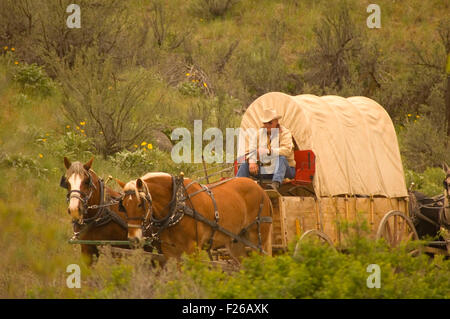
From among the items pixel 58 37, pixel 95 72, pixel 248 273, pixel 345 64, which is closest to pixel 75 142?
pixel 95 72

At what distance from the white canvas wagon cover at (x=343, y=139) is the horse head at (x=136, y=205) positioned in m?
3.04

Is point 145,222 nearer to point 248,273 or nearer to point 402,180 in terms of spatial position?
point 248,273

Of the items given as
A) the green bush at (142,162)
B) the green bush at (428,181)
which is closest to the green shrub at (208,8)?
the green bush at (428,181)

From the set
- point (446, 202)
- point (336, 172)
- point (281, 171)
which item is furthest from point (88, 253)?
point (446, 202)

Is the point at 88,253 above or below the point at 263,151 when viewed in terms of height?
below

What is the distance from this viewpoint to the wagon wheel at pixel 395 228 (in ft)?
31.5

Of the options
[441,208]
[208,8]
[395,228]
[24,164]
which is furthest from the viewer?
[208,8]

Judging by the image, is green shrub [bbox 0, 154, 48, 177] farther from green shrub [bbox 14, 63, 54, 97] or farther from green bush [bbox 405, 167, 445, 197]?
green bush [bbox 405, 167, 445, 197]

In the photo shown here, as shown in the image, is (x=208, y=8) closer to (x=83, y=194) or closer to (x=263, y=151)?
(x=263, y=151)

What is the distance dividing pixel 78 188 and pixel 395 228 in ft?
16.3

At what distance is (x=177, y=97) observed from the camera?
18297mm

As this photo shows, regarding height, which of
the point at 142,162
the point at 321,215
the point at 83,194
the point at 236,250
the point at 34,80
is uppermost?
the point at 34,80

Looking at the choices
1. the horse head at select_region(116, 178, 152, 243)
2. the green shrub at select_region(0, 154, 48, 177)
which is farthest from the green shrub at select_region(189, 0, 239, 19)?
the horse head at select_region(116, 178, 152, 243)
